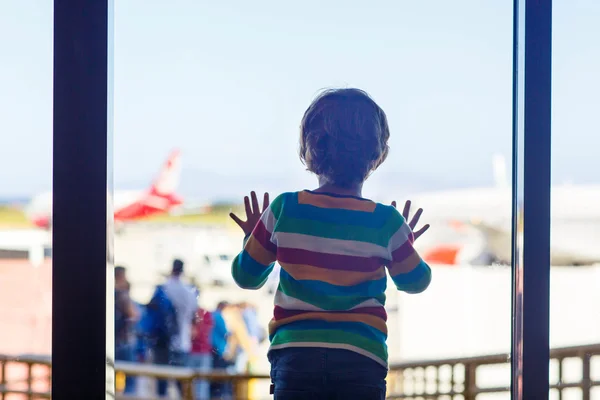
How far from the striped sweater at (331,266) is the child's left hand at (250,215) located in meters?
0.08

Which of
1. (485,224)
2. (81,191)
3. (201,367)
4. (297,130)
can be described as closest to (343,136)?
(297,130)

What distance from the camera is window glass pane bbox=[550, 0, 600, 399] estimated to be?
4.58 ft

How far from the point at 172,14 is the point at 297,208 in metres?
0.59

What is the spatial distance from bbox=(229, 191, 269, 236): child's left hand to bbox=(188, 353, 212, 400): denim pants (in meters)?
0.37

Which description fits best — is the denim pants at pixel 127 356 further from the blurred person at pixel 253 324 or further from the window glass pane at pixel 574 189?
the window glass pane at pixel 574 189

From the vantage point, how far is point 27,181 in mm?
1376

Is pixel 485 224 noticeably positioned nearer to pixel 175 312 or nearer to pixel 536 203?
pixel 536 203

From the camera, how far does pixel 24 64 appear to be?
4.54 ft

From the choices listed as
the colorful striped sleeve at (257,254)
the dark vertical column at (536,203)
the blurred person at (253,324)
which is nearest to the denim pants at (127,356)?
the blurred person at (253,324)

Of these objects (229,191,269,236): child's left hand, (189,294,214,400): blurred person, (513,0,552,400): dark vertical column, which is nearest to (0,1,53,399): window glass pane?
(189,294,214,400): blurred person

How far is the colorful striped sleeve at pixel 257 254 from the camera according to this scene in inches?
46.9

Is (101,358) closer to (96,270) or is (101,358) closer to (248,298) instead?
(96,270)

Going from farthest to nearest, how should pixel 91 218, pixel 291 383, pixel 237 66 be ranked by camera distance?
pixel 237 66 < pixel 91 218 < pixel 291 383

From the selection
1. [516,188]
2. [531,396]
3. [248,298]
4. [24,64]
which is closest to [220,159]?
[248,298]
